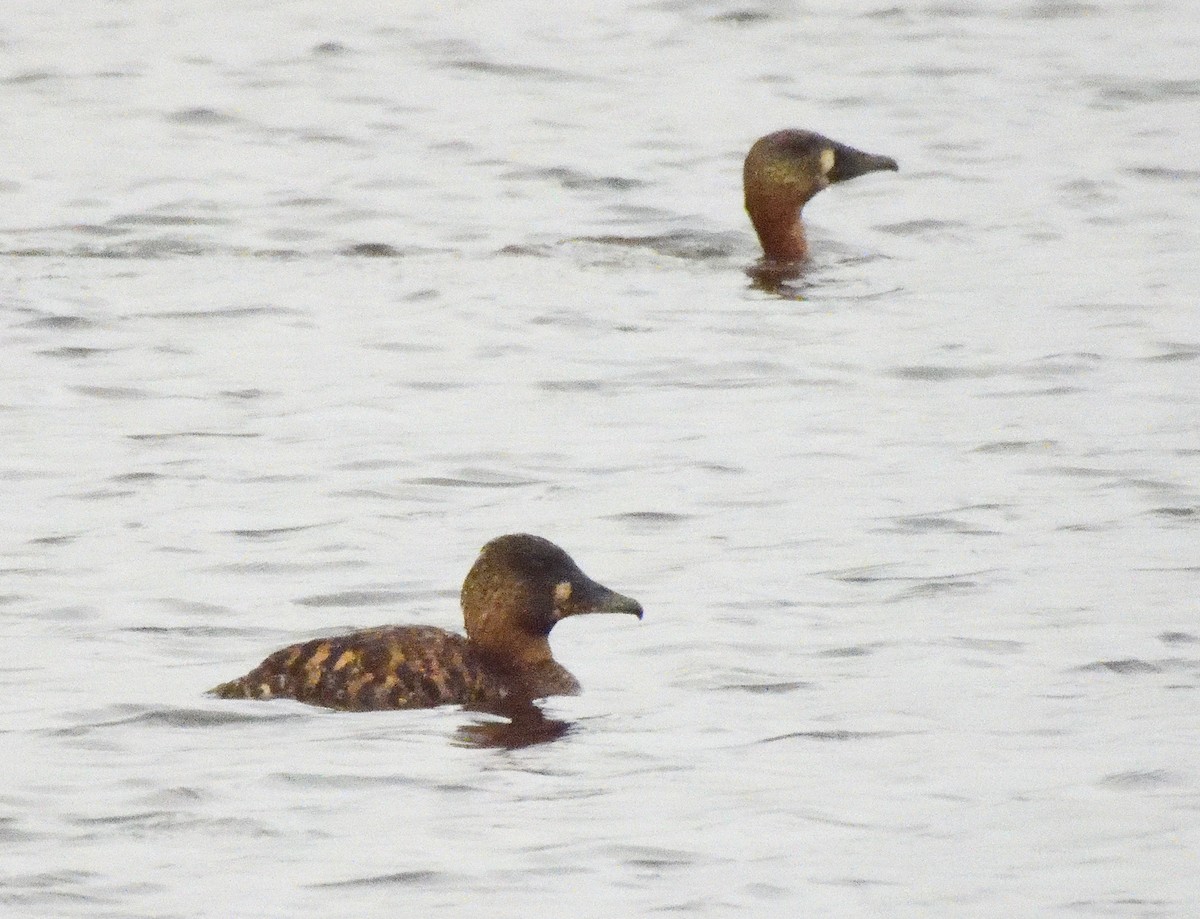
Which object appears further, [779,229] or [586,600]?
[779,229]

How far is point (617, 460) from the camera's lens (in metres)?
13.2

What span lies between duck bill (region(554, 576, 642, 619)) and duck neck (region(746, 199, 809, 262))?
803 cm

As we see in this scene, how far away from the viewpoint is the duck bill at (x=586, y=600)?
9828mm

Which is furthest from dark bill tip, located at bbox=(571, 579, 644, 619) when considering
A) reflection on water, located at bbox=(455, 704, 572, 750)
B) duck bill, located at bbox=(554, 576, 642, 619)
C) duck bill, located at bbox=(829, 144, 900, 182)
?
duck bill, located at bbox=(829, 144, 900, 182)

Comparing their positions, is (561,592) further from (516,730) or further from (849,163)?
(849,163)

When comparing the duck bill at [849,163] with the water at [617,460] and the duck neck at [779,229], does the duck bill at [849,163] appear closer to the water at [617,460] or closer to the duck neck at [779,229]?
the duck neck at [779,229]

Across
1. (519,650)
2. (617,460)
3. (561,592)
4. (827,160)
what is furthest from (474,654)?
(827,160)

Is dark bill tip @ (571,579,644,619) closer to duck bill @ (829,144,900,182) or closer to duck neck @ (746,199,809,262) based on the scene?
duck neck @ (746,199,809,262)

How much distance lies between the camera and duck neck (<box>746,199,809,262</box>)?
17672 mm

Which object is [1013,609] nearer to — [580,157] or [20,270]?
[20,270]

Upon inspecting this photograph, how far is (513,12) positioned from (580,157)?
19.3ft

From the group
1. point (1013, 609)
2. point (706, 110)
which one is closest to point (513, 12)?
point (706, 110)

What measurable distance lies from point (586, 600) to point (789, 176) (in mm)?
8192

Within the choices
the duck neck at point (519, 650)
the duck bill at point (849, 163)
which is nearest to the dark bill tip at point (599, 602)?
the duck neck at point (519, 650)
